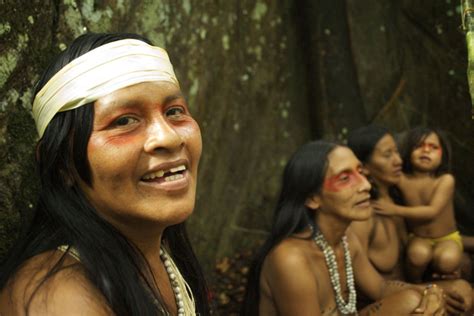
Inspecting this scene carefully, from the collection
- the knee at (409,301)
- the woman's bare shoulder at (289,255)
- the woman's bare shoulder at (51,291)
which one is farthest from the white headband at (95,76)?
the knee at (409,301)

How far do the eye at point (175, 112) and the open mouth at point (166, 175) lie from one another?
7.8 inches

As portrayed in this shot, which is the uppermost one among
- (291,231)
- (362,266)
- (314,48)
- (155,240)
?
(314,48)

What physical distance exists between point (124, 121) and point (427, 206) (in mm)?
3923

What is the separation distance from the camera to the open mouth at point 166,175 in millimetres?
2279

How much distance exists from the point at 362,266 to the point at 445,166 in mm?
1783

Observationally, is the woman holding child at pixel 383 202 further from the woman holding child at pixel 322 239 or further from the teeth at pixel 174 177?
the teeth at pixel 174 177

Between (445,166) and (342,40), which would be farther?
(342,40)

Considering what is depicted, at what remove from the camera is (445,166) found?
230 inches

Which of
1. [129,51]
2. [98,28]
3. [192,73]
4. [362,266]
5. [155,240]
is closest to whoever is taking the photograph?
[129,51]

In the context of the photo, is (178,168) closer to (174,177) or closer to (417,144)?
(174,177)

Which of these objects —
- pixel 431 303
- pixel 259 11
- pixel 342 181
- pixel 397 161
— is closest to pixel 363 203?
pixel 342 181

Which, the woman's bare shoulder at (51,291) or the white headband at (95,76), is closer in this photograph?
the woman's bare shoulder at (51,291)

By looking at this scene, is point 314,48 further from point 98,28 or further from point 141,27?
point 98,28

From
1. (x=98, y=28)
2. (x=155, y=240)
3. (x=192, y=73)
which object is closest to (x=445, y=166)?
(x=192, y=73)
